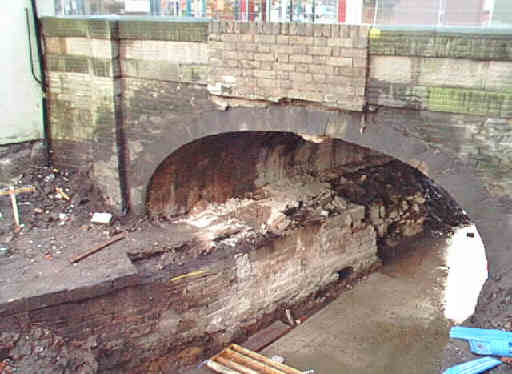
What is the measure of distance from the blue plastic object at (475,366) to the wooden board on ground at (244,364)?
3.17 meters

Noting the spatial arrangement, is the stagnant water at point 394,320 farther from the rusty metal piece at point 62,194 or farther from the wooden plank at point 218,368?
the rusty metal piece at point 62,194

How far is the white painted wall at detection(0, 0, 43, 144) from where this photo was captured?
8703mm

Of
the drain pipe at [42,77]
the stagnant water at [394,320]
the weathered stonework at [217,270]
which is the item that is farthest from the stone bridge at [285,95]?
the stagnant water at [394,320]

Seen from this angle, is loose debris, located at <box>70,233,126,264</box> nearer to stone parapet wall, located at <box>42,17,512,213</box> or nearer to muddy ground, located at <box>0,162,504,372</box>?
muddy ground, located at <box>0,162,504,372</box>

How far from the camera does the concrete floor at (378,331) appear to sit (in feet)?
26.7

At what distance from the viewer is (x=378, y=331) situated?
8922 mm

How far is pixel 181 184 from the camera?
29.7 feet

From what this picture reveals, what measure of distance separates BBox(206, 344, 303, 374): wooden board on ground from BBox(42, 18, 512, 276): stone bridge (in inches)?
115

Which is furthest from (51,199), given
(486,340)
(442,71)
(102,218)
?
(486,340)

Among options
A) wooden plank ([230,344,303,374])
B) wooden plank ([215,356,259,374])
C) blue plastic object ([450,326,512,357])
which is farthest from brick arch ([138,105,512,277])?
wooden plank ([215,356,259,374])

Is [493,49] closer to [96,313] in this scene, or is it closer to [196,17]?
[196,17]

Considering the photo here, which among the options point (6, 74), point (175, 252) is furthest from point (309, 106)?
Answer: point (6, 74)

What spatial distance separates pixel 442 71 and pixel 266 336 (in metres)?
5.25

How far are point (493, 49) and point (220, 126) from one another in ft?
12.3
